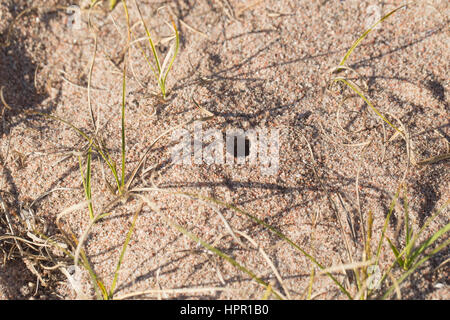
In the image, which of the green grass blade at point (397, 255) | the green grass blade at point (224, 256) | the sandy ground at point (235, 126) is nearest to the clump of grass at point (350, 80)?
the sandy ground at point (235, 126)

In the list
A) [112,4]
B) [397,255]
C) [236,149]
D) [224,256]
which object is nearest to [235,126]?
[236,149]

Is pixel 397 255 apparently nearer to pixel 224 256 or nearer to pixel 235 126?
pixel 224 256

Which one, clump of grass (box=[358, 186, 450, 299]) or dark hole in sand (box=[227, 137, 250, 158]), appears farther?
dark hole in sand (box=[227, 137, 250, 158])

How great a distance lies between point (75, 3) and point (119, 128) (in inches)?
25.1

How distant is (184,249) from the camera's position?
1.21m

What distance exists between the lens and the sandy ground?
121 centimetres

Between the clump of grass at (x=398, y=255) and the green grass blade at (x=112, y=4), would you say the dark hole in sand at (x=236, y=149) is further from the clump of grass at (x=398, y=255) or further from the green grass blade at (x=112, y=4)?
the green grass blade at (x=112, y=4)

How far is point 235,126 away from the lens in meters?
1.34

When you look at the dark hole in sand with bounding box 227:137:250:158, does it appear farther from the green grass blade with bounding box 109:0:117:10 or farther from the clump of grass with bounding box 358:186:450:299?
the green grass blade with bounding box 109:0:117:10

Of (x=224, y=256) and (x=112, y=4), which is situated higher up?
(x=112, y=4)

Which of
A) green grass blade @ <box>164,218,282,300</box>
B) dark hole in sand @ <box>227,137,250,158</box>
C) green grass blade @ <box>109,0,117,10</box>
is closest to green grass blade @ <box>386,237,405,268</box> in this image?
green grass blade @ <box>164,218,282,300</box>

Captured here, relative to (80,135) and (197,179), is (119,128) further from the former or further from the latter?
(197,179)

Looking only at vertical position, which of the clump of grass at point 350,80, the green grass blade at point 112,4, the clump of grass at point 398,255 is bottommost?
the clump of grass at point 398,255

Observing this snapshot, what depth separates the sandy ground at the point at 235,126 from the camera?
3.97 feet
